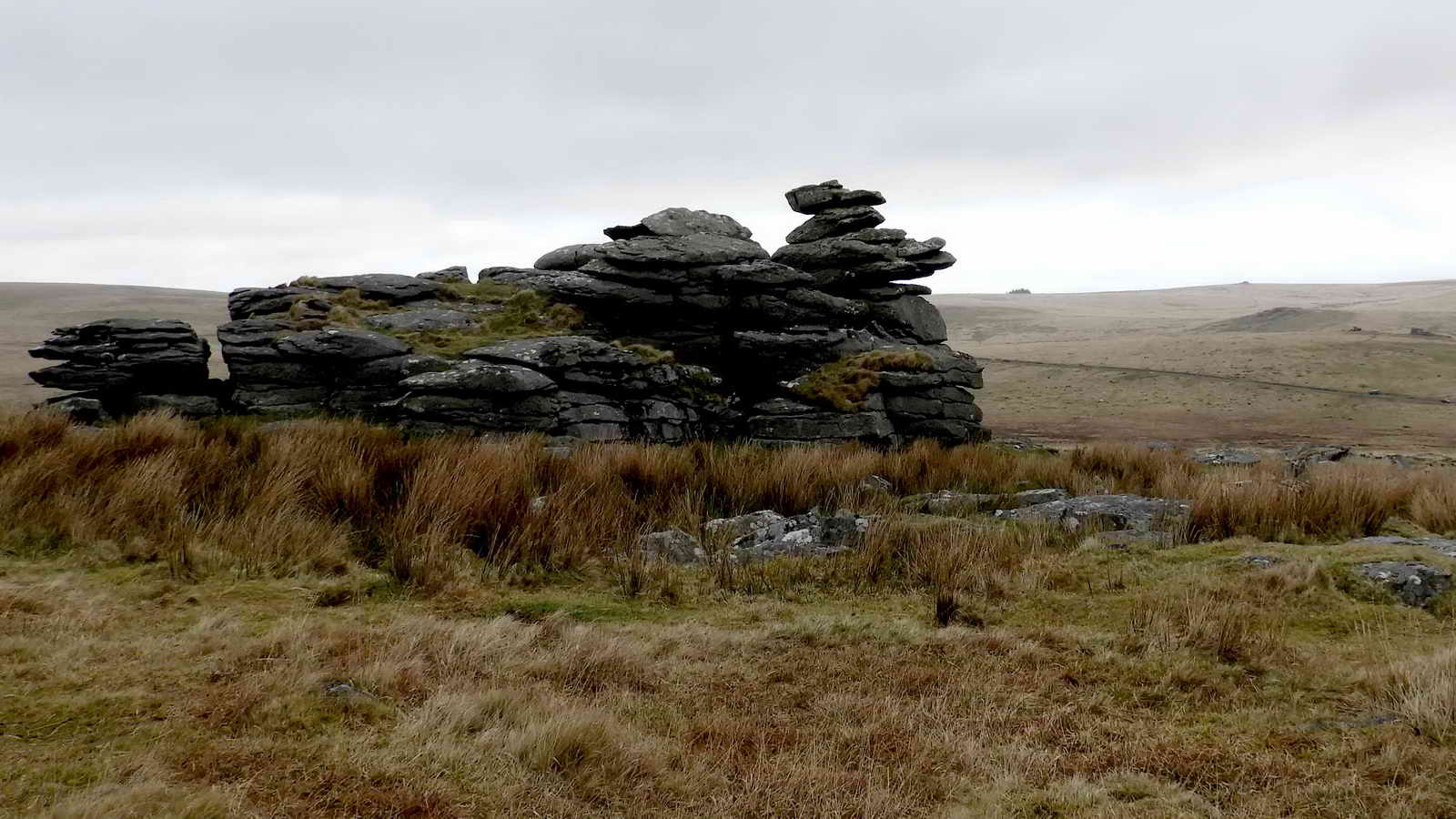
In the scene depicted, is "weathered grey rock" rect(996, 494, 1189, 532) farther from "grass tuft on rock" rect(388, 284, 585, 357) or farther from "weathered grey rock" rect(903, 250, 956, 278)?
"weathered grey rock" rect(903, 250, 956, 278)

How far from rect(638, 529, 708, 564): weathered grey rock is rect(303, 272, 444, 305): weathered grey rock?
1200 centimetres

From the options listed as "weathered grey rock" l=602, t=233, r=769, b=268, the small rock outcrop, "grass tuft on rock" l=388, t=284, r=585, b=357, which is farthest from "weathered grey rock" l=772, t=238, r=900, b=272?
the small rock outcrop

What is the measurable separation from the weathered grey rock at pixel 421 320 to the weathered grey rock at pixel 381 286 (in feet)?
3.20

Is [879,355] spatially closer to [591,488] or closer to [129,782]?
[591,488]

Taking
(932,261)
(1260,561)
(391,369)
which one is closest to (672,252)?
(391,369)

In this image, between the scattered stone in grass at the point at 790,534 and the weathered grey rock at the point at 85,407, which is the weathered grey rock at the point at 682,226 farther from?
the scattered stone in grass at the point at 790,534

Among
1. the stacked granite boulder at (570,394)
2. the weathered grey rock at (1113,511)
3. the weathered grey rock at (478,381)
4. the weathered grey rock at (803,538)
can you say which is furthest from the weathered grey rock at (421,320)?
the weathered grey rock at (1113,511)

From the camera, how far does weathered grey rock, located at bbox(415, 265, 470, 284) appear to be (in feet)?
61.4

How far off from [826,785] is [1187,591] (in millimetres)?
3594

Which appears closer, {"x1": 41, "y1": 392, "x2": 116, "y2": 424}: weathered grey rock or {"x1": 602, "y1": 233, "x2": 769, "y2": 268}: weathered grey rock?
{"x1": 41, "y1": 392, "x2": 116, "y2": 424}: weathered grey rock

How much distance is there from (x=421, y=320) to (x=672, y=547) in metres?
10.7

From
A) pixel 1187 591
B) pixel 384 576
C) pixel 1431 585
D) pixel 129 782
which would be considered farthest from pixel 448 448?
pixel 1431 585

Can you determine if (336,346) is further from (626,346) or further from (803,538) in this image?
(803,538)

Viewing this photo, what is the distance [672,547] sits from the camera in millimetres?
6973
